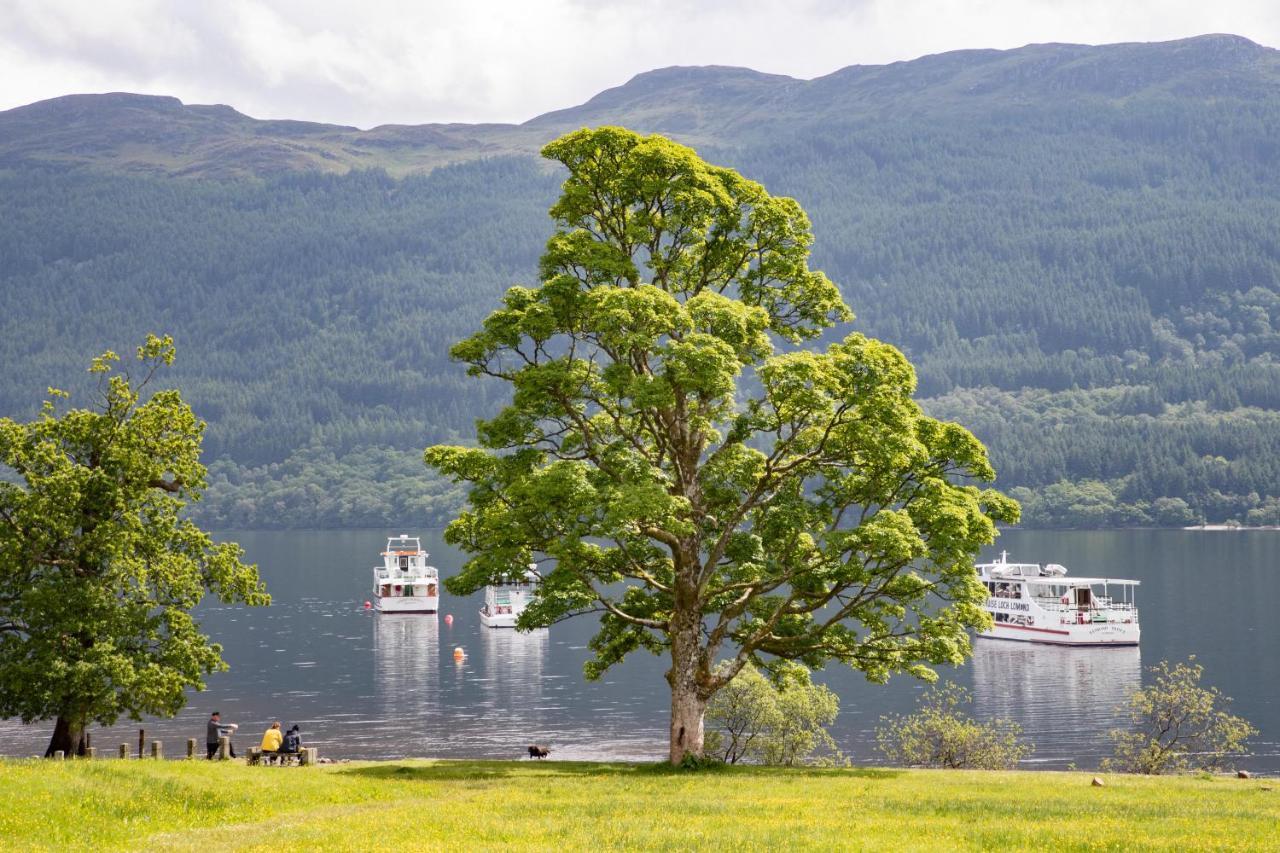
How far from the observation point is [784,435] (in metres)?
57.8

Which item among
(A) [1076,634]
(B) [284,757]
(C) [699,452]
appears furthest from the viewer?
(A) [1076,634]

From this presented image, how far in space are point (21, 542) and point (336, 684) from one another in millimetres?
77517

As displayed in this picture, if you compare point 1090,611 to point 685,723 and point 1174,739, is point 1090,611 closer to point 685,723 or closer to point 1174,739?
point 1174,739

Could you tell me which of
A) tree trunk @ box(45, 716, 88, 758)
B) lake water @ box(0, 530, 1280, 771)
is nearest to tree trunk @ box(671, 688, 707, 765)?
tree trunk @ box(45, 716, 88, 758)

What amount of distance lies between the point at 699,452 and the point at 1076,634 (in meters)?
Answer: 112

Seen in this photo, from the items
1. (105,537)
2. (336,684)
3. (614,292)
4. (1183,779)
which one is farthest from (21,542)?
(336,684)

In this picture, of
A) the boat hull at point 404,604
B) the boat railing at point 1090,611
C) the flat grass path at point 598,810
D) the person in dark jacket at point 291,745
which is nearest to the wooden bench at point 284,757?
the person in dark jacket at point 291,745

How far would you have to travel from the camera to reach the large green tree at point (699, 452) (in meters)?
47.1

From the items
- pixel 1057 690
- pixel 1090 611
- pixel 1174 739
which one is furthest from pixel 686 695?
pixel 1090 611

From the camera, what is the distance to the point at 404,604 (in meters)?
186

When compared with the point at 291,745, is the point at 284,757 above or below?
below

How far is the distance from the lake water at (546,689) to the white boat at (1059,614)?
2.88m

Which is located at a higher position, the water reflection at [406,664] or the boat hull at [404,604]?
the boat hull at [404,604]

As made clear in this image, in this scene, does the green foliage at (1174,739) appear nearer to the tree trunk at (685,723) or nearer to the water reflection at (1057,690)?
the water reflection at (1057,690)
